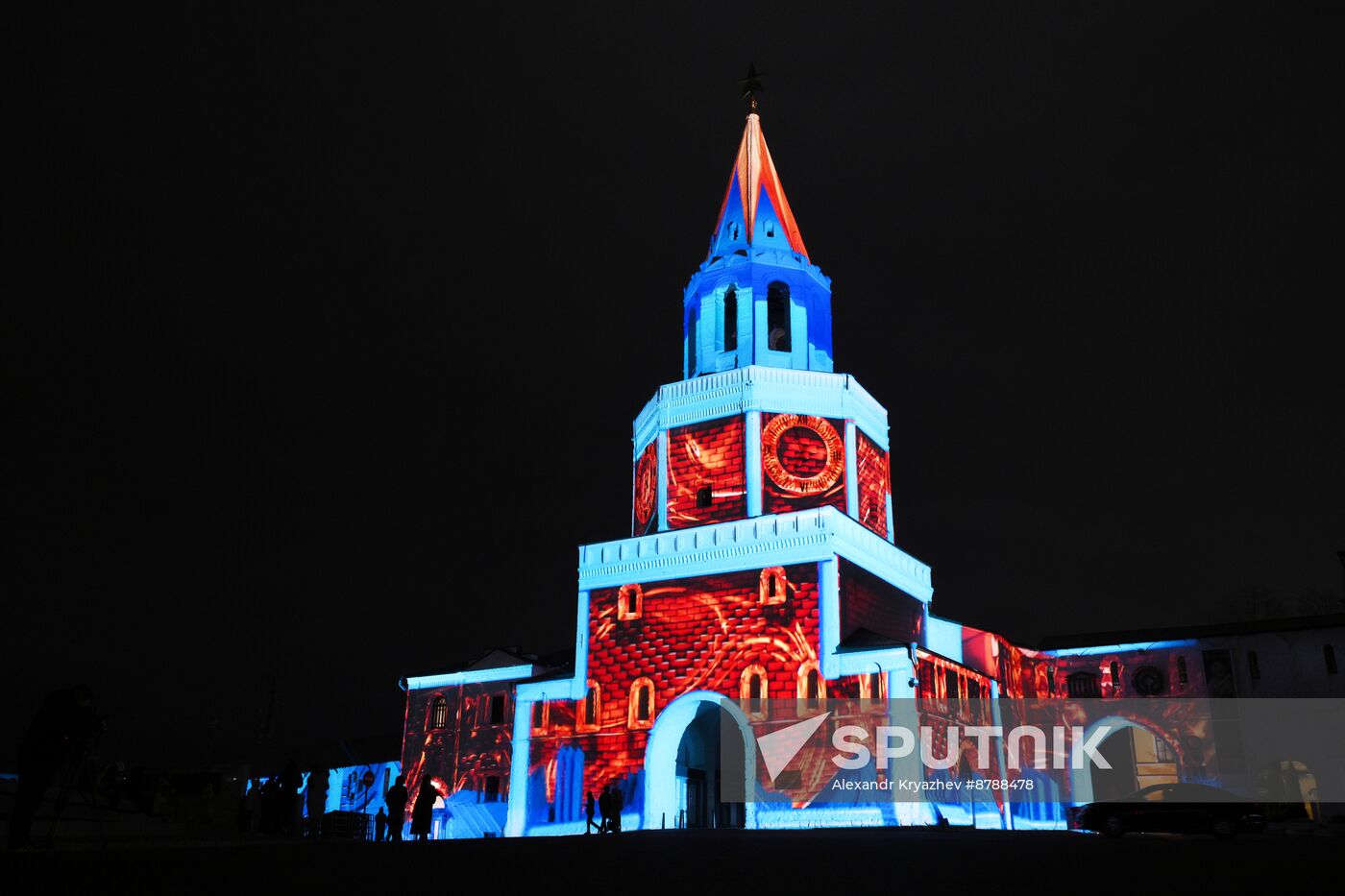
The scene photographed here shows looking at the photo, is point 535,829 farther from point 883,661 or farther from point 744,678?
point 883,661

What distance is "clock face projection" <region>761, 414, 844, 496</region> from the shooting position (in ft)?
109

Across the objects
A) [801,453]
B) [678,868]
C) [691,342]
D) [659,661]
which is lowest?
[678,868]

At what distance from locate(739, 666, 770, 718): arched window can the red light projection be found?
23.0 feet

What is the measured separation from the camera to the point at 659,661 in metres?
31.5

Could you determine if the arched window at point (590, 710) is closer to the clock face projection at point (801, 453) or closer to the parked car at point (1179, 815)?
the clock face projection at point (801, 453)

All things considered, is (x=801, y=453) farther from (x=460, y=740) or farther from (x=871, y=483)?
(x=460, y=740)

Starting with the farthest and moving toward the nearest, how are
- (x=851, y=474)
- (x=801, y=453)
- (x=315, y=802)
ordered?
(x=315, y=802) → (x=851, y=474) → (x=801, y=453)

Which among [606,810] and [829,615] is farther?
[829,615]

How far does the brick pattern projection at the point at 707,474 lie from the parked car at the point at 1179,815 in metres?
14.0

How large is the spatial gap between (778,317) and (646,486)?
694cm

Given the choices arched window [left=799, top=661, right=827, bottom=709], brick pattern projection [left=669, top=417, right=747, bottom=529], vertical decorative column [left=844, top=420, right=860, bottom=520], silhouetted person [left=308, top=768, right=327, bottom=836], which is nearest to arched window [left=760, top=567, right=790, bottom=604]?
arched window [left=799, top=661, right=827, bottom=709]

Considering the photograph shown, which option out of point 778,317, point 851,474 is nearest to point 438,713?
point 851,474

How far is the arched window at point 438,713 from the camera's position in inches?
1517

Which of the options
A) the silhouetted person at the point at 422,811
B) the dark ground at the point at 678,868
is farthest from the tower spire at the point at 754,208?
the dark ground at the point at 678,868
